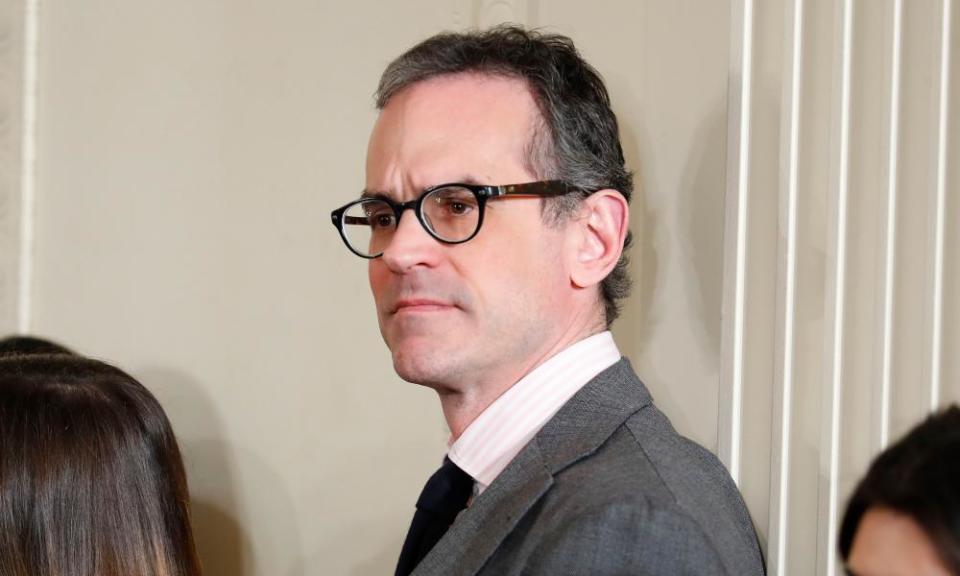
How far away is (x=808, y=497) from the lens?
187 centimetres

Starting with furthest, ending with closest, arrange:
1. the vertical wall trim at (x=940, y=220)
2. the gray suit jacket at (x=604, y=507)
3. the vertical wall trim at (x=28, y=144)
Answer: the vertical wall trim at (x=28, y=144), the vertical wall trim at (x=940, y=220), the gray suit jacket at (x=604, y=507)

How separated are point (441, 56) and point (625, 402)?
24.4 inches

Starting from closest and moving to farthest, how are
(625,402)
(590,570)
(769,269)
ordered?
1. (590,570)
2. (625,402)
3. (769,269)

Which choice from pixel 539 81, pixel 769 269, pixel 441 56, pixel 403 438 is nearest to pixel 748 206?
pixel 769 269

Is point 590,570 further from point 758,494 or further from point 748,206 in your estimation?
point 748,206

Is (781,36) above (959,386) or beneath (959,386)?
above

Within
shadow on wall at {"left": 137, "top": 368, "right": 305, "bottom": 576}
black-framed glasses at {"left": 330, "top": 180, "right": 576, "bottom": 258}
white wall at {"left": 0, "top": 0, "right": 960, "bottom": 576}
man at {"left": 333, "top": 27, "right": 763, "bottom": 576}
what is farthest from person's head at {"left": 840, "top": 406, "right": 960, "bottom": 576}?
shadow on wall at {"left": 137, "top": 368, "right": 305, "bottom": 576}

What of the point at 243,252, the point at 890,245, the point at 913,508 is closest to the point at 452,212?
the point at 890,245

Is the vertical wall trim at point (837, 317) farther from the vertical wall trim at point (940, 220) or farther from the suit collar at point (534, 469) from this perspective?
the suit collar at point (534, 469)

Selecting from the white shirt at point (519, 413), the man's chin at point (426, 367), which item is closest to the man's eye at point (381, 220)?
the man's chin at point (426, 367)

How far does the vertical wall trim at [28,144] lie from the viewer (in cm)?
294

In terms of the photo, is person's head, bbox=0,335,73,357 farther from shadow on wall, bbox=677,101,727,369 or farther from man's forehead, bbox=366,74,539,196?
shadow on wall, bbox=677,101,727,369

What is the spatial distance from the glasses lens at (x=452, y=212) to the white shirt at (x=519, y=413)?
0.74 feet

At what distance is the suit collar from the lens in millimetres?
1497
